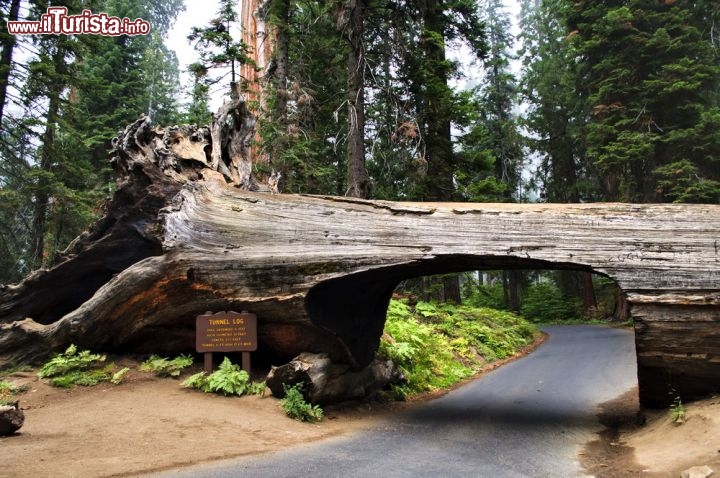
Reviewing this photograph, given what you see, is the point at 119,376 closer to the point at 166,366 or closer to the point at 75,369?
the point at 166,366

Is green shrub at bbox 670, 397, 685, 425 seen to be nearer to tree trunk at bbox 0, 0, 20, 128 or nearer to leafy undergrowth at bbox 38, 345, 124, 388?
leafy undergrowth at bbox 38, 345, 124, 388

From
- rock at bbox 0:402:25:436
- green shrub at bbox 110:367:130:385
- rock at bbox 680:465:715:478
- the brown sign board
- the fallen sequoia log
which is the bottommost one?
rock at bbox 680:465:715:478

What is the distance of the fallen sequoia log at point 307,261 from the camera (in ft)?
22.2

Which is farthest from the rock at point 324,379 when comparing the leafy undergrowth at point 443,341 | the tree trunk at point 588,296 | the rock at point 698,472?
the tree trunk at point 588,296

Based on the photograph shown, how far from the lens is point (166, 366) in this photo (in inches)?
358

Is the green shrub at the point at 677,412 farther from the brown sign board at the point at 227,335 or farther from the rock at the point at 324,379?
the brown sign board at the point at 227,335

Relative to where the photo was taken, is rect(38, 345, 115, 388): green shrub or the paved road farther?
rect(38, 345, 115, 388): green shrub

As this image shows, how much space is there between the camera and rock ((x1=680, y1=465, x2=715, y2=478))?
4434 mm

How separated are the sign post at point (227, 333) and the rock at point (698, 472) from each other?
6.29 meters

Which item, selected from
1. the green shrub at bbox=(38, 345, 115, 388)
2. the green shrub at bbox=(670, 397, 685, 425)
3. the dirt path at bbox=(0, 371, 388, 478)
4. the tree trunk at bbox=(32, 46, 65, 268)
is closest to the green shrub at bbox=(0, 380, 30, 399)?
the dirt path at bbox=(0, 371, 388, 478)

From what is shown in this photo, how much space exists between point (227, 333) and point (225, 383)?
881mm

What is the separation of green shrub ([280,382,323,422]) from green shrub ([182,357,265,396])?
63 cm

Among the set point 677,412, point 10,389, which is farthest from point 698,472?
point 10,389

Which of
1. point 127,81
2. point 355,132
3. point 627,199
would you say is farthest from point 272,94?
point 627,199
